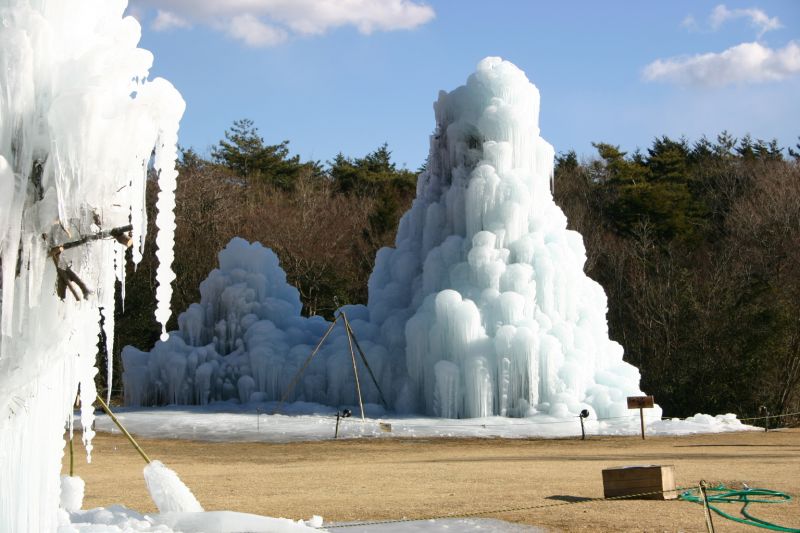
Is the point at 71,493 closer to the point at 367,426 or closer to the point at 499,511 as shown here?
the point at 499,511

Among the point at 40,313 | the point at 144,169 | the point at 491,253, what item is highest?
the point at 491,253

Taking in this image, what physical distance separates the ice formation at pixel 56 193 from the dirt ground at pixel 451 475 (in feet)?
17.6

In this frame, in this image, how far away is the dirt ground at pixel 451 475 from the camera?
1108 cm

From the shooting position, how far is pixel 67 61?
19.0 feet

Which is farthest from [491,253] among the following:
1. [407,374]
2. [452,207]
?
[407,374]

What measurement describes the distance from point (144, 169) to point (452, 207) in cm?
2075

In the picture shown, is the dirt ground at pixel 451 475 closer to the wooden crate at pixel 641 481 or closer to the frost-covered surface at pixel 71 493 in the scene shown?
the wooden crate at pixel 641 481

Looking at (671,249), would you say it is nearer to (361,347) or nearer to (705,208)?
(705,208)

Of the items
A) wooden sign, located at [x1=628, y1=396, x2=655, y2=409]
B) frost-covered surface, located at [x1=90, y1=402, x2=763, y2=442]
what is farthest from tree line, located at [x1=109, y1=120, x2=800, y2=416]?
wooden sign, located at [x1=628, y1=396, x2=655, y2=409]

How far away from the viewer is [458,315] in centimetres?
2416

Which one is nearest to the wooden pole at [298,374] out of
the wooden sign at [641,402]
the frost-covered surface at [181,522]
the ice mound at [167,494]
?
the wooden sign at [641,402]

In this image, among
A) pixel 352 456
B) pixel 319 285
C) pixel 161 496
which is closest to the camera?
pixel 161 496

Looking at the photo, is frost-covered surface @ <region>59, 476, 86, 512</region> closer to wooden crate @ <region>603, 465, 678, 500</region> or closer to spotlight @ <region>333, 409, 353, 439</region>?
wooden crate @ <region>603, 465, 678, 500</region>

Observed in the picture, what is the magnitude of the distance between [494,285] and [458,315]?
1.51 m
